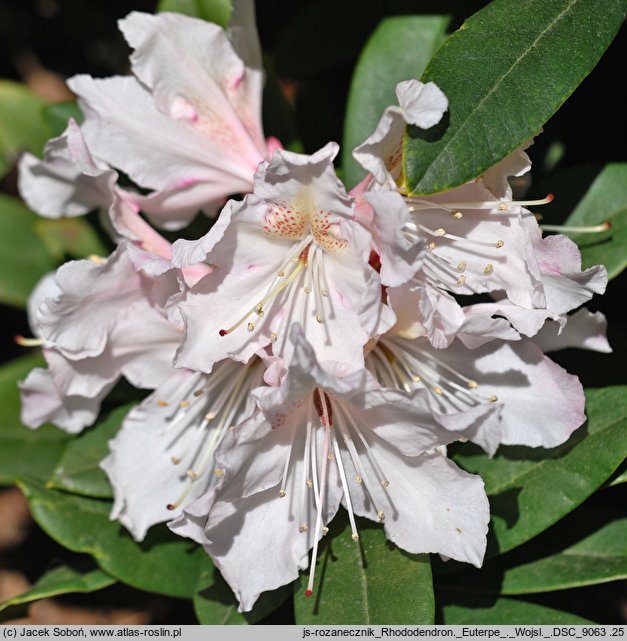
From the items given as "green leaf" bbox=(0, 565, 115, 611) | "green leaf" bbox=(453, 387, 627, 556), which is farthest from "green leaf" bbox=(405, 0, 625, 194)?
"green leaf" bbox=(0, 565, 115, 611)

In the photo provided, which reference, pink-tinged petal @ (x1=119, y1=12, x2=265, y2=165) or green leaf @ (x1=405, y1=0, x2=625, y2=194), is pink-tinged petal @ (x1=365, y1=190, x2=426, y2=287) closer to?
green leaf @ (x1=405, y1=0, x2=625, y2=194)

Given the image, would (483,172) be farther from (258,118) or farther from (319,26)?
(319,26)

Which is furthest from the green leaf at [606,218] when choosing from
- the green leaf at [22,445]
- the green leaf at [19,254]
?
the green leaf at [19,254]

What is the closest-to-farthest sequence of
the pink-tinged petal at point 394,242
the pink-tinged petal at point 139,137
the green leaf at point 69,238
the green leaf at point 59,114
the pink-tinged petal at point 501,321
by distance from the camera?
the pink-tinged petal at point 394,242 → the pink-tinged petal at point 501,321 → the pink-tinged petal at point 139,137 → the green leaf at point 59,114 → the green leaf at point 69,238

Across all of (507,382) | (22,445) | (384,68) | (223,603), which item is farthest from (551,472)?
(22,445)

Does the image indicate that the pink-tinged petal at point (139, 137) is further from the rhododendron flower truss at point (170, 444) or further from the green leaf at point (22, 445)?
the green leaf at point (22, 445)

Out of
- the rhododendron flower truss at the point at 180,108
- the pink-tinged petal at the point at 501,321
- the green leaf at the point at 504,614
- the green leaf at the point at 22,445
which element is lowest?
the green leaf at the point at 504,614
